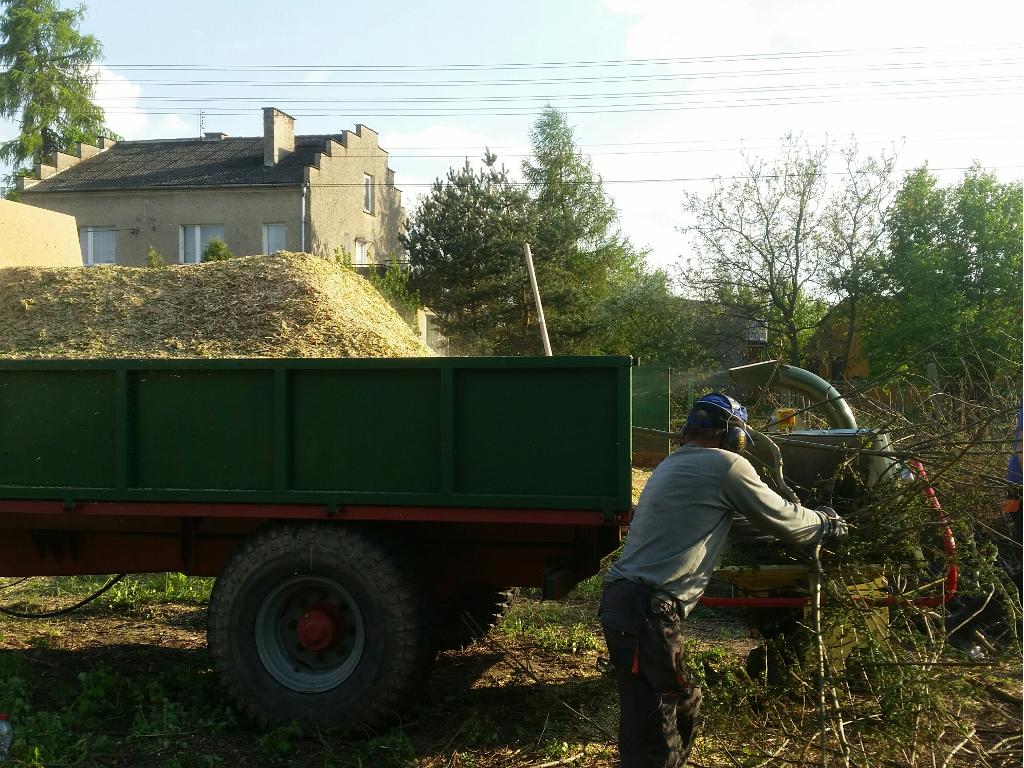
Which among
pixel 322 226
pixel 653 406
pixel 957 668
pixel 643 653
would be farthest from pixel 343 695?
pixel 322 226

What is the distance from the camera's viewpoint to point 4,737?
4.66m

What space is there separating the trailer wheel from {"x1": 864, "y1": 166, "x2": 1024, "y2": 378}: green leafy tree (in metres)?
23.8

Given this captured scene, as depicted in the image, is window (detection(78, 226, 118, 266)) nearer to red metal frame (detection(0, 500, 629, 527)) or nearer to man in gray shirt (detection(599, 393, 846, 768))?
red metal frame (detection(0, 500, 629, 527))

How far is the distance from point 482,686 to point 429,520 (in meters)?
1.42

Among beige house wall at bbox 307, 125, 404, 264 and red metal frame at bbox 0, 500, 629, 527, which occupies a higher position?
beige house wall at bbox 307, 125, 404, 264

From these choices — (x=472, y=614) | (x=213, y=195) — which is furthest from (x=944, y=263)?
(x=472, y=614)

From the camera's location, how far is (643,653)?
148 inches

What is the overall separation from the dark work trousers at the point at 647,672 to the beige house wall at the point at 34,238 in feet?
27.2

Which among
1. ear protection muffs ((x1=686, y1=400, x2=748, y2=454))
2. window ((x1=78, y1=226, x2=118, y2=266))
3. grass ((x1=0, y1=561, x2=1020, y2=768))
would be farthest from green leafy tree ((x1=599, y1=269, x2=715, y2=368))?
ear protection muffs ((x1=686, y1=400, x2=748, y2=454))

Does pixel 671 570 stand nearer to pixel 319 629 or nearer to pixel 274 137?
pixel 319 629

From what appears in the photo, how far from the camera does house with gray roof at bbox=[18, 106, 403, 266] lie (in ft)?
108

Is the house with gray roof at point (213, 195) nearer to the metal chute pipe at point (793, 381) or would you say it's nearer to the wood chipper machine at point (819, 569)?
the metal chute pipe at point (793, 381)

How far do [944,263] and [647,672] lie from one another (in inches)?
1046

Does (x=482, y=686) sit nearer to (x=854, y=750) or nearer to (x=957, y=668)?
(x=854, y=750)
